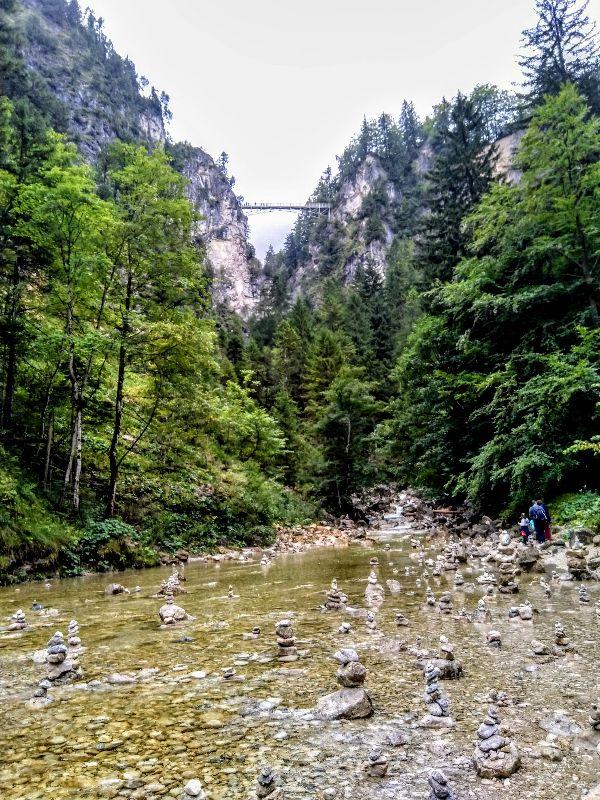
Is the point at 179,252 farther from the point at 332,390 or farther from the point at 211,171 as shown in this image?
the point at 211,171

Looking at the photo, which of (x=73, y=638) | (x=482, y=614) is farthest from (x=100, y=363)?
(x=482, y=614)

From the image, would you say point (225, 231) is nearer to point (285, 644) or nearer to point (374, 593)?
point (374, 593)

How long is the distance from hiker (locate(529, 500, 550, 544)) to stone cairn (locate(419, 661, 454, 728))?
9913 millimetres

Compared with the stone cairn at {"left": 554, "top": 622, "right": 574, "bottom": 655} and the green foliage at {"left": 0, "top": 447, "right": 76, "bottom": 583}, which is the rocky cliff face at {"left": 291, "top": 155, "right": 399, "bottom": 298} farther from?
the stone cairn at {"left": 554, "top": 622, "right": 574, "bottom": 655}

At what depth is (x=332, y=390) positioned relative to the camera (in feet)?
93.3

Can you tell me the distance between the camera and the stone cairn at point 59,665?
3996 millimetres

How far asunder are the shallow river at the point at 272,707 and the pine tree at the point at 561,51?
35.3m

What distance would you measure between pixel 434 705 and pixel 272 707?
1.12 m

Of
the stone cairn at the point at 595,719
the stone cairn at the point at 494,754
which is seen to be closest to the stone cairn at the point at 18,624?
the stone cairn at the point at 494,754

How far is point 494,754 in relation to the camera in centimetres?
242

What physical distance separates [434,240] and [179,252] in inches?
740

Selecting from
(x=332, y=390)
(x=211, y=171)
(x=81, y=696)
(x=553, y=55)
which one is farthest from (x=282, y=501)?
(x=211, y=171)

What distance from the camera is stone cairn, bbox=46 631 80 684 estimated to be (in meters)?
4.00

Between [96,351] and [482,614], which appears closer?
[482,614]
